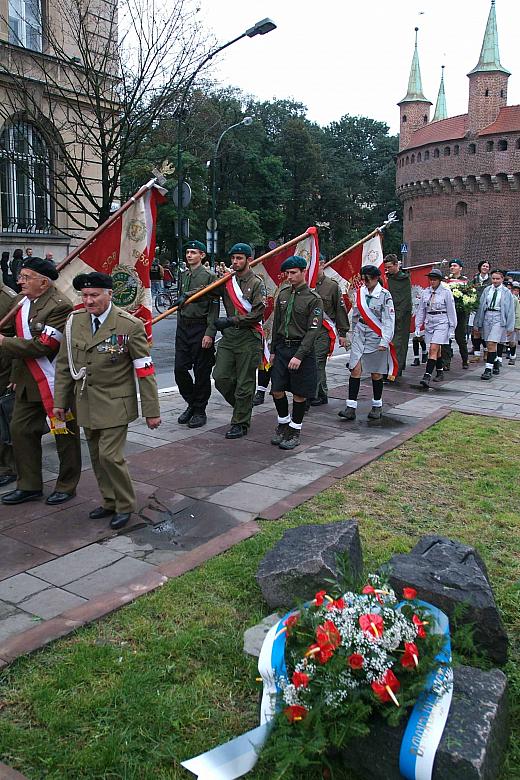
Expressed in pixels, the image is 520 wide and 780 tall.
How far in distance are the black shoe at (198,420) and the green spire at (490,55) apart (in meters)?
47.0

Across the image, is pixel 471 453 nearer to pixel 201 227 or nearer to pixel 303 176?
pixel 201 227

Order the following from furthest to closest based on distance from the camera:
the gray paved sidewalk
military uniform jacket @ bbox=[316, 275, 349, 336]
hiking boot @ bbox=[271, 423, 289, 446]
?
military uniform jacket @ bbox=[316, 275, 349, 336], hiking boot @ bbox=[271, 423, 289, 446], the gray paved sidewalk

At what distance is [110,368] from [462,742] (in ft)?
11.7

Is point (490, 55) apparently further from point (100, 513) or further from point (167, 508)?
point (100, 513)

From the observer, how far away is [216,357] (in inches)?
332

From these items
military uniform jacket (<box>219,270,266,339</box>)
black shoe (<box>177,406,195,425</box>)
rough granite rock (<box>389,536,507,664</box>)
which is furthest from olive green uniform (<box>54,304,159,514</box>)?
black shoe (<box>177,406,195,425</box>)

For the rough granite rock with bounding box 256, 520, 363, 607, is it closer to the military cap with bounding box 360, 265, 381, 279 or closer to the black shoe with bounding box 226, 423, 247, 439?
the black shoe with bounding box 226, 423, 247, 439

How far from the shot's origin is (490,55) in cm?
4819

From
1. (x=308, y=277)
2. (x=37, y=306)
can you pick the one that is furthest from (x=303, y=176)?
(x=37, y=306)

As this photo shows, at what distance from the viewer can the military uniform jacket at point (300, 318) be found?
24.5 ft

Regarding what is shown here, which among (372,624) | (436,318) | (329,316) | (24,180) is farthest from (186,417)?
(24,180)

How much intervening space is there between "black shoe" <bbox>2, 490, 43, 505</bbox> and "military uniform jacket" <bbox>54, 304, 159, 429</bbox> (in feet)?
3.08

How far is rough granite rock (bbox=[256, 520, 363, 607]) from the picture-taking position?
12.9 feet

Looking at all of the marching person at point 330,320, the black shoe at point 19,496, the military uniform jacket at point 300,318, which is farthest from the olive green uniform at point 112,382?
the marching person at point 330,320
